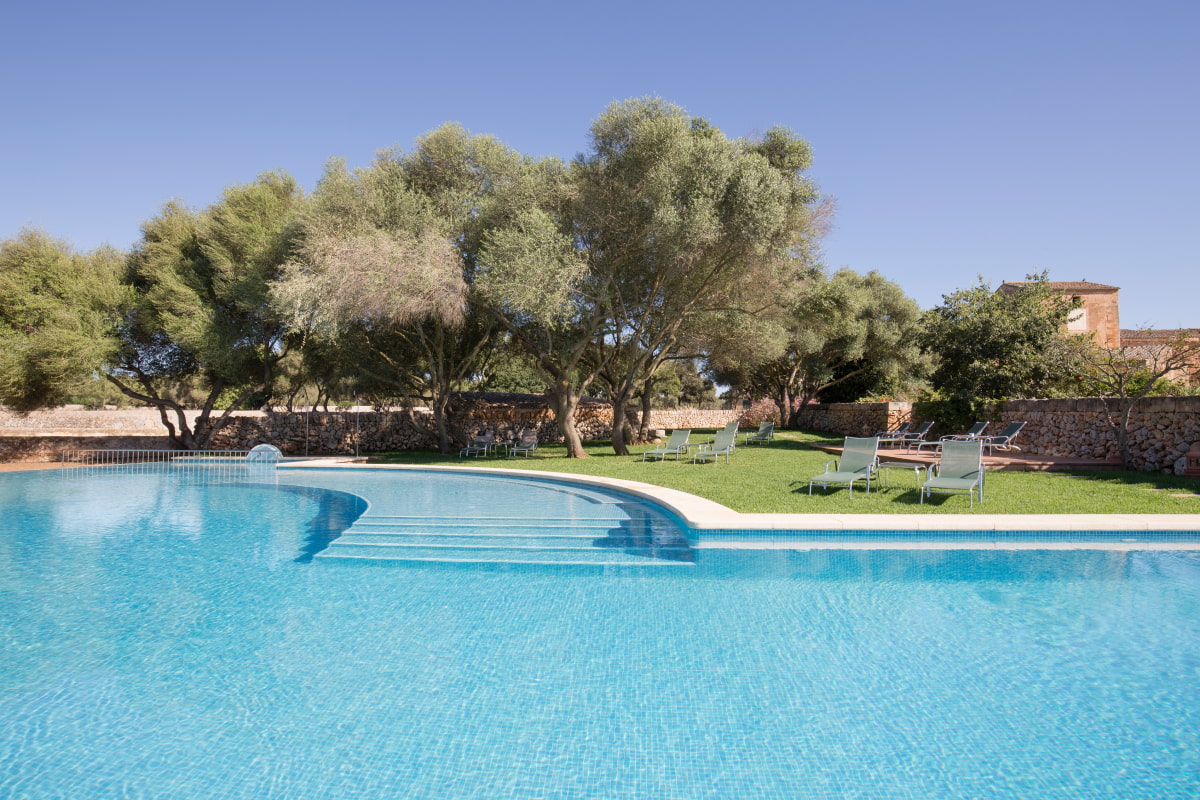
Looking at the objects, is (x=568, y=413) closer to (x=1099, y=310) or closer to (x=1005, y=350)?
(x=1005, y=350)

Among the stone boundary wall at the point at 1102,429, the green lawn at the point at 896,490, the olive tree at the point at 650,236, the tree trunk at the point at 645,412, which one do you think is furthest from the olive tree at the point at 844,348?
the green lawn at the point at 896,490

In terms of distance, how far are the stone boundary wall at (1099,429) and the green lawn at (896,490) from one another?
1269mm

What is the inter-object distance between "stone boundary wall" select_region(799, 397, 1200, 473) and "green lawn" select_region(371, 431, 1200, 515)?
1.27 meters

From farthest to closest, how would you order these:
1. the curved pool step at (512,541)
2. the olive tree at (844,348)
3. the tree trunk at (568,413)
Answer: the olive tree at (844,348) < the tree trunk at (568,413) < the curved pool step at (512,541)

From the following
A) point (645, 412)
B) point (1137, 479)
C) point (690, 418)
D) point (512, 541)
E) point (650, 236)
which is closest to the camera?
point (512, 541)

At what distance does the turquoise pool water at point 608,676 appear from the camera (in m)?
2.98

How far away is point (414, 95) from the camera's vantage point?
59.2 feet

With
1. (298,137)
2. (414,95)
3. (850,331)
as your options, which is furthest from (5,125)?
(850,331)

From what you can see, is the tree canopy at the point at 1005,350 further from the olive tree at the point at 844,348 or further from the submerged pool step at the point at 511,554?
the submerged pool step at the point at 511,554

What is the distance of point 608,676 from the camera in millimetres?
4070

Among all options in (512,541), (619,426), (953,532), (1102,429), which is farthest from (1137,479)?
(619,426)

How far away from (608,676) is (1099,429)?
15.5m

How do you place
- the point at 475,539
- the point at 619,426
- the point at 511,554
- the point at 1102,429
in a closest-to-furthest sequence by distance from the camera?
the point at 511,554 → the point at 475,539 → the point at 1102,429 → the point at 619,426

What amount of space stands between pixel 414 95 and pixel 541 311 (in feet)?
26.1
